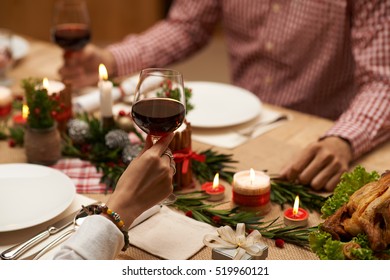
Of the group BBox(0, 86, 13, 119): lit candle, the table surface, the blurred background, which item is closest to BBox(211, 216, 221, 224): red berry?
the table surface

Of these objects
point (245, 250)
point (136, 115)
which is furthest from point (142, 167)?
point (245, 250)

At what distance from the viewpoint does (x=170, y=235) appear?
3.99 feet

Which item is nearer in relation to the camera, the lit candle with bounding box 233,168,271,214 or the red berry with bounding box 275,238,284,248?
the red berry with bounding box 275,238,284,248

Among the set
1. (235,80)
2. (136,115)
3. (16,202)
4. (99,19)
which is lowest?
(99,19)

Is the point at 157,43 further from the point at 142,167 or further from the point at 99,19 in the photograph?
the point at 99,19

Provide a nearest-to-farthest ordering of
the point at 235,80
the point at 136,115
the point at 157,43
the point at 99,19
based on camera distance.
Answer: the point at 136,115 → the point at 157,43 → the point at 235,80 → the point at 99,19

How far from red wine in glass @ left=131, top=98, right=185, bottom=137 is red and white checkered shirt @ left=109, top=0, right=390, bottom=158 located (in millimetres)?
695

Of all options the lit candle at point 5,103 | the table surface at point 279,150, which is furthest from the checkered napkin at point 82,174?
the lit candle at point 5,103

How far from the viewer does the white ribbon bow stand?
3.55 ft

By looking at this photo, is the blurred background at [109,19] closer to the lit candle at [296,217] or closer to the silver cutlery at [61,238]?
the lit candle at [296,217]

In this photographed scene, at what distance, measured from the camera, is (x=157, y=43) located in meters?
2.26

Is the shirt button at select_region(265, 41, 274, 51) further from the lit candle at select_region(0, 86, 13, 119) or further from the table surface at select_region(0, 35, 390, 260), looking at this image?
the lit candle at select_region(0, 86, 13, 119)

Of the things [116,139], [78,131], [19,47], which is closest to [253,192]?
[116,139]

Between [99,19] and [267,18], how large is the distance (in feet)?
8.36
